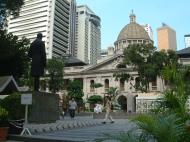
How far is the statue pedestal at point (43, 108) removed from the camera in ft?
42.1

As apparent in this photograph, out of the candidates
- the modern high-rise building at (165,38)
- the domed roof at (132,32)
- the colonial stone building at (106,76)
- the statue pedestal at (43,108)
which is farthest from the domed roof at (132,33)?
the statue pedestal at (43,108)

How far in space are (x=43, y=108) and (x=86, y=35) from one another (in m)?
133

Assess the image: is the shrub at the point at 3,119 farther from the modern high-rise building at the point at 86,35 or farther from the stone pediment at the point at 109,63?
the modern high-rise building at the point at 86,35

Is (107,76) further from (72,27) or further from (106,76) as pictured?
(72,27)

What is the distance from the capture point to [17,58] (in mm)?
29328

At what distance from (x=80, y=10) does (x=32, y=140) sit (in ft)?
458

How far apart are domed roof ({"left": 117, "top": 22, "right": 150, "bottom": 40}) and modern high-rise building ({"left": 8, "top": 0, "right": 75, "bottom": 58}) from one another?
34908 mm

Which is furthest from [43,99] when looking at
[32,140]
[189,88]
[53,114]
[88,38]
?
[88,38]

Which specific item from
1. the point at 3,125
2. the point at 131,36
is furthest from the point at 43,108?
the point at 131,36

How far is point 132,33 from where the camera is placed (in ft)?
268

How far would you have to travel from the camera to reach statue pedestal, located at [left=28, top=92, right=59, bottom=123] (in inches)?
506

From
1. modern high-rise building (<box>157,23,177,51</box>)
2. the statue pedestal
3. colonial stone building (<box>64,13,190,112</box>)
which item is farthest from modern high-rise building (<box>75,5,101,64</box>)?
the statue pedestal

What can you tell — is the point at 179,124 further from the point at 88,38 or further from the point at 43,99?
the point at 88,38

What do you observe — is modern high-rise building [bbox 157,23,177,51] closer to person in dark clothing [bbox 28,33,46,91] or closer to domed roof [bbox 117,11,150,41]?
domed roof [bbox 117,11,150,41]
